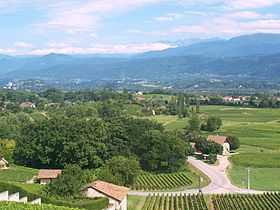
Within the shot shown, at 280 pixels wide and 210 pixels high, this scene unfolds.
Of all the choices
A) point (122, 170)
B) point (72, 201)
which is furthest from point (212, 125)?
point (72, 201)

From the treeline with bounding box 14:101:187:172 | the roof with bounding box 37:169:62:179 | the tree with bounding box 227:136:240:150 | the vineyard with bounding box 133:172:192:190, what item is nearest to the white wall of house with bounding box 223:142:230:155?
the tree with bounding box 227:136:240:150


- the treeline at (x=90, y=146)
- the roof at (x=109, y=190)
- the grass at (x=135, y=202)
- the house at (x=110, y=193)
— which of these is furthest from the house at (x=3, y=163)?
the house at (x=110, y=193)

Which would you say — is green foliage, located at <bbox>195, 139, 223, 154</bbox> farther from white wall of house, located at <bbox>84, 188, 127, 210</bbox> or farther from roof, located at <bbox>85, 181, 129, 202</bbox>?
white wall of house, located at <bbox>84, 188, 127, 210</bbox>

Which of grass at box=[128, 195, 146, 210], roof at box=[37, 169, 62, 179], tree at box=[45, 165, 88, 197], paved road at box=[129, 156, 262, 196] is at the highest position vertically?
tree at box=[45, 165, 88, 197]

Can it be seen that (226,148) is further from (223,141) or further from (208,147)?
(208,147)

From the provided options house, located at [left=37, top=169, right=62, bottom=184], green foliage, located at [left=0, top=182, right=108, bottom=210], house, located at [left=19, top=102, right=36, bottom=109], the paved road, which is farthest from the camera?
house, located at [left=19, top=102, right=36, bottom=109]

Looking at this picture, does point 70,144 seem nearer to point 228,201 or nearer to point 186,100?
point 228,201
